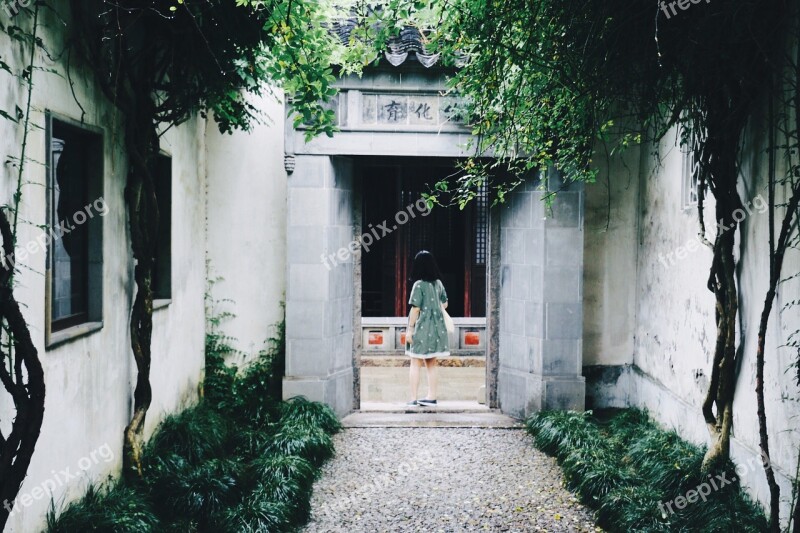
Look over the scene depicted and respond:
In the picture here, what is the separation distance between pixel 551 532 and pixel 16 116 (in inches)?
182

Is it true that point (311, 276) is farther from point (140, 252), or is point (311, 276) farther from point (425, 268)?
point (140, 252)

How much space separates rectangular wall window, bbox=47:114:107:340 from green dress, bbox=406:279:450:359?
4520 millimetres

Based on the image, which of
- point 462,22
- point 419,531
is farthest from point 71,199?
point 419,531

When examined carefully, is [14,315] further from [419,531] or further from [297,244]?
[297,244]

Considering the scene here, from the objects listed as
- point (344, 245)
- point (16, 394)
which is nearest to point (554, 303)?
point (344, 245)

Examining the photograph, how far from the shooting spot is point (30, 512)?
13.5 ft

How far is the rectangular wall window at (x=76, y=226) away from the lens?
4809 mm

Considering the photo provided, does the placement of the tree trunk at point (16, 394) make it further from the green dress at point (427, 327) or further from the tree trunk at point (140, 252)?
the green dress at point (427, 327)

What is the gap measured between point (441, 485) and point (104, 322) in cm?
325

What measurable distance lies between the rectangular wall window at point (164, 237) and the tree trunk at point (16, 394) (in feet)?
10.7

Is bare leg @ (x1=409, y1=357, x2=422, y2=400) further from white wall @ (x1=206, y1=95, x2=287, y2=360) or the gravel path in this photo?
white wall @ (x1=206, y1=95, x2=287, y2=360)

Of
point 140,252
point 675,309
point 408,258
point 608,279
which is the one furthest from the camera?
point 408,258

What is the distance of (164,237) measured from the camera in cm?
709

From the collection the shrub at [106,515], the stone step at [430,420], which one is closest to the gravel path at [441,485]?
the stone step at [430,420]
